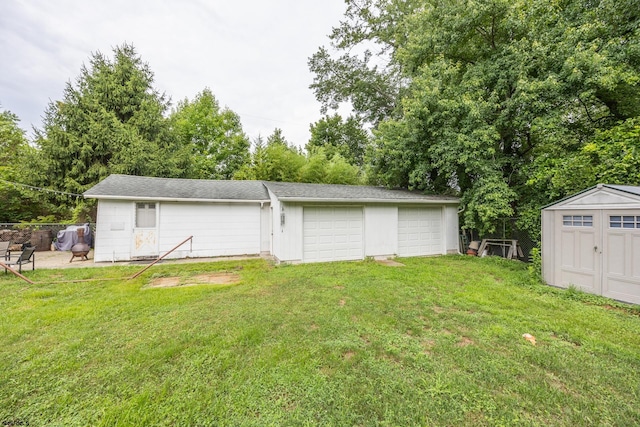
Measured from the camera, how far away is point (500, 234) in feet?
31.7

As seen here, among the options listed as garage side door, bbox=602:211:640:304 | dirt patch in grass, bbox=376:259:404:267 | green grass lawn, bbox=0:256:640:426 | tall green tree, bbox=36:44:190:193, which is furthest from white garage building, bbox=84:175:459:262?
tall green tree, bbox=36:44:190:193

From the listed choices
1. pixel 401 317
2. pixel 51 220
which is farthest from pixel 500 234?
pixel 51 220

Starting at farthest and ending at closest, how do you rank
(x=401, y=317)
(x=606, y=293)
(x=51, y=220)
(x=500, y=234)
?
(x=51, y=220), (x=500, y=234), (x=606, y=293), (x=401, y=317)

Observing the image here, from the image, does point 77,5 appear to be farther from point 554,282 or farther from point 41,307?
point 554,282

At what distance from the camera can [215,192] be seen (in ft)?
31.9

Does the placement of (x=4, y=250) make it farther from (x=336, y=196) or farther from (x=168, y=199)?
(x=336, y=196)

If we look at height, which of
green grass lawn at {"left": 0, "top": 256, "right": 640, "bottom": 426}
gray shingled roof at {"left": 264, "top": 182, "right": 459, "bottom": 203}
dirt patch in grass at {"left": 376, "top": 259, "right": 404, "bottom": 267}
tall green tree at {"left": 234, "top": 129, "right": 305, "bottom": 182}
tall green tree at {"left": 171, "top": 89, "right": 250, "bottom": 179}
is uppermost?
tall green tree at {"left": 171, "top": 89, "right": 250, "bottom": 179}

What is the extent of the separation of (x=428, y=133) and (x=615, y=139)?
17.0ft

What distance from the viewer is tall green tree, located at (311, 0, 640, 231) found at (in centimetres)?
686

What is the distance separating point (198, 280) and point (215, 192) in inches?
174

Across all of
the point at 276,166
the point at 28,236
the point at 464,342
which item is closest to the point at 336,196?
the point at 464,342

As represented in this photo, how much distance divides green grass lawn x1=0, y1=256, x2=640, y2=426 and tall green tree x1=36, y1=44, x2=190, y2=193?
10.5 meters

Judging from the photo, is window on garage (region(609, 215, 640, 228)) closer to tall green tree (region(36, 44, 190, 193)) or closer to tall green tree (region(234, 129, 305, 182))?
tall green tree (region(234, 129, 305, 182))

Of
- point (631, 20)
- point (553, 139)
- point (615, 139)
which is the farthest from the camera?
point (553, 139)
